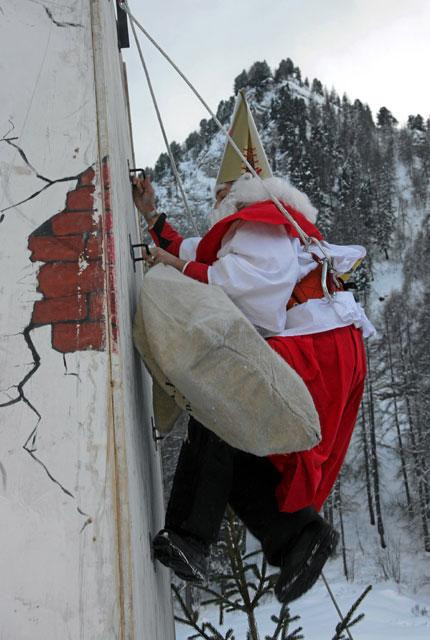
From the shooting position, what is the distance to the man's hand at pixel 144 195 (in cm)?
328

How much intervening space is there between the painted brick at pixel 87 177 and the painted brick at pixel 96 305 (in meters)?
0.36

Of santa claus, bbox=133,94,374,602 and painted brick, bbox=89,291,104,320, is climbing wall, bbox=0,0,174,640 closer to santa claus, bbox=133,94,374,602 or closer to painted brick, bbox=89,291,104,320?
painted brick, bbox=89,291,104,320

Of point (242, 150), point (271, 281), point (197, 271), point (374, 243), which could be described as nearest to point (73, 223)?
point (197, 271)

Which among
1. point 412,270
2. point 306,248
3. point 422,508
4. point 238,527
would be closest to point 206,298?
point 306,248

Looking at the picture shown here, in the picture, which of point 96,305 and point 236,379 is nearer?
point 96,305

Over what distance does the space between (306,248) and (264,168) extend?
1.27 m

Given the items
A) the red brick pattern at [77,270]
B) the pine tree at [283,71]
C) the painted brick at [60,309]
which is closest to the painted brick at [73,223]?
the red brick pattern at [77,270]

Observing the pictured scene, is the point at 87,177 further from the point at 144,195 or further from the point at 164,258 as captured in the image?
the point at 144,195

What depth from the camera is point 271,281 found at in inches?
93.4

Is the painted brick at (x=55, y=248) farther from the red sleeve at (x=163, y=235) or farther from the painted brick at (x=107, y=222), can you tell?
the red sleeve at (x=163, y=235)

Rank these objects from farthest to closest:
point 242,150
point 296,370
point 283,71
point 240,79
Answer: point 283,71
point 240,79
point 242,150
point 296,370

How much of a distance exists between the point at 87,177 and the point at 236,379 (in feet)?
2.47

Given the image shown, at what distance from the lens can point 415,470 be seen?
29984mm

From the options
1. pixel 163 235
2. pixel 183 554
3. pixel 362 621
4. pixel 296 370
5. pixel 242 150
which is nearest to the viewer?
pixel 183 554
